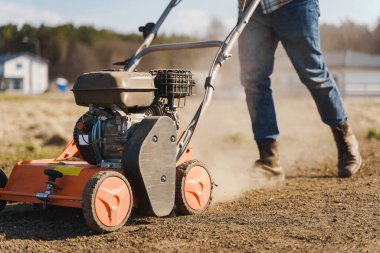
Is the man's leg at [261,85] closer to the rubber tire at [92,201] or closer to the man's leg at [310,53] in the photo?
the man's leg at [310,53]

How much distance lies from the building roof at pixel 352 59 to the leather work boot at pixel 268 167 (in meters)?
37.0

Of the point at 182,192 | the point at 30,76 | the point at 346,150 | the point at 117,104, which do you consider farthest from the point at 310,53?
the point at 30,76

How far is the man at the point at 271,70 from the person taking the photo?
13.4ft

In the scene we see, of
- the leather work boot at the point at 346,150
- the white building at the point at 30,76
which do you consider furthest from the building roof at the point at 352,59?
the leather work boot at the point at 346,150

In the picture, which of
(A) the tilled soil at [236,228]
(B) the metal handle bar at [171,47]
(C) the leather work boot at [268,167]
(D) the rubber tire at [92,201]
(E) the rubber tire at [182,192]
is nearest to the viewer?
(A) the tilled soil at [236,228]

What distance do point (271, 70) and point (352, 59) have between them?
38738mm

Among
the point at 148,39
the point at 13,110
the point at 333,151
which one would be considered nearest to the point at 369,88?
the point at 13,110

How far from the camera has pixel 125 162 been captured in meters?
2.71

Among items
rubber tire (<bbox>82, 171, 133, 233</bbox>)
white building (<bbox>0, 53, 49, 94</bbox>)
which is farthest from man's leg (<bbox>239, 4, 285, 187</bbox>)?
white building (<bbox>0, 53, 49, 94</bbox>)

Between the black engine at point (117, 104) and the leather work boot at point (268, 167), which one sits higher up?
the black engine at point (117, 104)

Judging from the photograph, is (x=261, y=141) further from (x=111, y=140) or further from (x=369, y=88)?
(x=369, y=88)

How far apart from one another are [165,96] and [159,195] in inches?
23.1

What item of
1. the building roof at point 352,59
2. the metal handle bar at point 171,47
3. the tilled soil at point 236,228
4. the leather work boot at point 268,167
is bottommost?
the tilled soil at point 236,228

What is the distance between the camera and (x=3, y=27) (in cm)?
675
